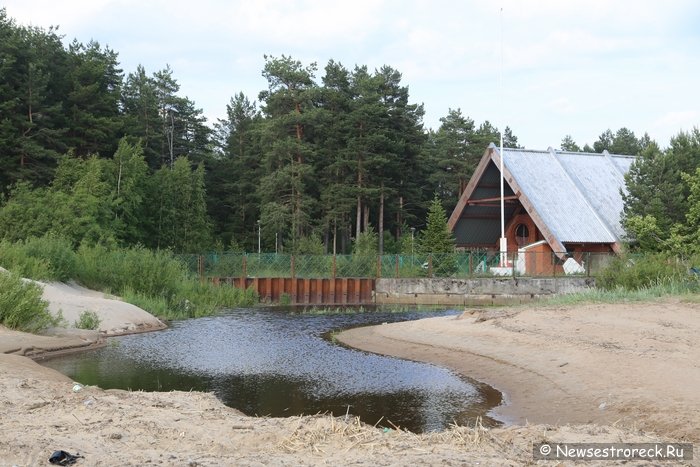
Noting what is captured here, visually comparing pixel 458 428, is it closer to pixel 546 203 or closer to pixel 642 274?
pixel 642 274

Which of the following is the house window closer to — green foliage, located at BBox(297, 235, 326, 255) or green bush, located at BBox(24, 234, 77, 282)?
green foliage, located at BBox(297, 235, 326, 255)

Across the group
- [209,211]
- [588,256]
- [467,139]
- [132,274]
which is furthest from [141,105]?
[588,256]

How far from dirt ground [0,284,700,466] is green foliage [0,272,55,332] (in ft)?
2.43

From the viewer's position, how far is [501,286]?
1366 inches

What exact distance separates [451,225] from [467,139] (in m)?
22.7

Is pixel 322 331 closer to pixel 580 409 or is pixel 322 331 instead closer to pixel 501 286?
pixel 580 409

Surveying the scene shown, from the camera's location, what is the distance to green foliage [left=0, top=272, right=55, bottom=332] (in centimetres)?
1661

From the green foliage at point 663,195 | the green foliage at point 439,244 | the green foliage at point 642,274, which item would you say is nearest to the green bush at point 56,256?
the green foliage at point 439,244

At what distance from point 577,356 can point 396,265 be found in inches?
1012

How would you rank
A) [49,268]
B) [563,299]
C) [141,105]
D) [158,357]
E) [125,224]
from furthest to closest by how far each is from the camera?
[141,105]
[125,224]
[49,268]
[563,299]
[158,357]

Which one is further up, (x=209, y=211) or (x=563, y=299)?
(x=209, y=211)

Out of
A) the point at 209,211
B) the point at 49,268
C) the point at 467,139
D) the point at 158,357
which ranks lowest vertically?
the point at 158,357

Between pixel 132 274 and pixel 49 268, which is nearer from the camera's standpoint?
pixel 49 268

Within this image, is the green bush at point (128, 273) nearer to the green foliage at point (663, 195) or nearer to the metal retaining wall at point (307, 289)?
the metal retaining wall at point (307, 289)
